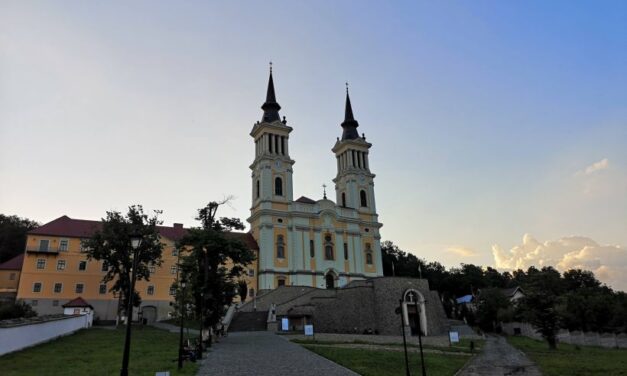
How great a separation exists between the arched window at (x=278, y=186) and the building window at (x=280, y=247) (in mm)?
6203

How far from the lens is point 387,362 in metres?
20.3

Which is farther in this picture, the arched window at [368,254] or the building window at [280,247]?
the arched window at [368,254]

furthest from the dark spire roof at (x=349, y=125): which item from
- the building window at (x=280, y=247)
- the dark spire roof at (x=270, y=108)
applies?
the building window at (x=280, y=247)

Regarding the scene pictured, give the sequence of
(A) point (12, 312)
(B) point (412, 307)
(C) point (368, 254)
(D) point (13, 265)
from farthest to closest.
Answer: (C) point (368, 254) < (D) point (13, 265) < (B) point (412, 307) < (A) point (12, 312)

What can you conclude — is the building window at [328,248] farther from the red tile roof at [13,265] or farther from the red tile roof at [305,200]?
the red tile roof at [13,265]

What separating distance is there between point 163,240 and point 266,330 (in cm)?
2443

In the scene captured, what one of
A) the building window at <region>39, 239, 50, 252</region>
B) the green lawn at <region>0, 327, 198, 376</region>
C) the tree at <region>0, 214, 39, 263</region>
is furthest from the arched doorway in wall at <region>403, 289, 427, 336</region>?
the tree at <region>0, 214, 39, 263</region>

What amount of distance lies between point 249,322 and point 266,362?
80.7 ft

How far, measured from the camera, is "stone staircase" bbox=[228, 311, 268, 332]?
41.5 meters

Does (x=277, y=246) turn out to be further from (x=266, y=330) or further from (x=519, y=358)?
(x=519, y=358)

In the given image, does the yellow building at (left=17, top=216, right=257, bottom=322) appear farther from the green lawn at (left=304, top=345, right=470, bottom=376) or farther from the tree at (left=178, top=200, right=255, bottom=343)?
the green lawn at (left=304, top=345, right=470, bottom=376)

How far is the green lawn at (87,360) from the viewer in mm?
16062

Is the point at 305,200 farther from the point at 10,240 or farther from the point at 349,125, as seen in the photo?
the point at 10,240

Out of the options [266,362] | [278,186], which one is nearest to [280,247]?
[278,186]
